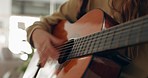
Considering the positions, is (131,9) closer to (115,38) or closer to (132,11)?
(132,11)

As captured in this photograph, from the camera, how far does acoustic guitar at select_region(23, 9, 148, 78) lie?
0.62 metres

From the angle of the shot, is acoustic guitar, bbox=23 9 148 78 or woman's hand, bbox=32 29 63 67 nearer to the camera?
acoustic guitar, bbox=23 9 148 78

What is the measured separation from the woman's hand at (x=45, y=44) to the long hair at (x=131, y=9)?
0.88 feet

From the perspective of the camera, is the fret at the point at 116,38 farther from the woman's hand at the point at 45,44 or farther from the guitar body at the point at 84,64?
the woman's hand at the point at 45,44

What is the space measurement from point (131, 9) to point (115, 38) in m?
0.16

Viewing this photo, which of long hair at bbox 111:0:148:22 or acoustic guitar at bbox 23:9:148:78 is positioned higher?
long hair at bbox 111:0:148:22

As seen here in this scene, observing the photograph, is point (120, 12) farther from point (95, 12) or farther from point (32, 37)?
point (32, 37)

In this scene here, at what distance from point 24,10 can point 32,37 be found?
8.71 feet

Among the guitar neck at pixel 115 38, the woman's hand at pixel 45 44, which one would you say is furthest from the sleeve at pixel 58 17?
→ the guitar neck at pixel 115 38

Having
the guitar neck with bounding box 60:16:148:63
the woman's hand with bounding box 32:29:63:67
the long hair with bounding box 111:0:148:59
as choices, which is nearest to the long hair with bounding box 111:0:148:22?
the long hair with bounding box 111:0:148:59

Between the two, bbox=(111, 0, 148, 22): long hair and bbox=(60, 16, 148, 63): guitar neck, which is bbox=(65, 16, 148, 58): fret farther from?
bbox=(111, 0, 148, 22): long hair

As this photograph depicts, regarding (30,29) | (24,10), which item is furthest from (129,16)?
(24,10)

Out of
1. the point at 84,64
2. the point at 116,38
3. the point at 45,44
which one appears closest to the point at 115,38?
the point at 116,38

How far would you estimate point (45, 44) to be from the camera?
104 cm
